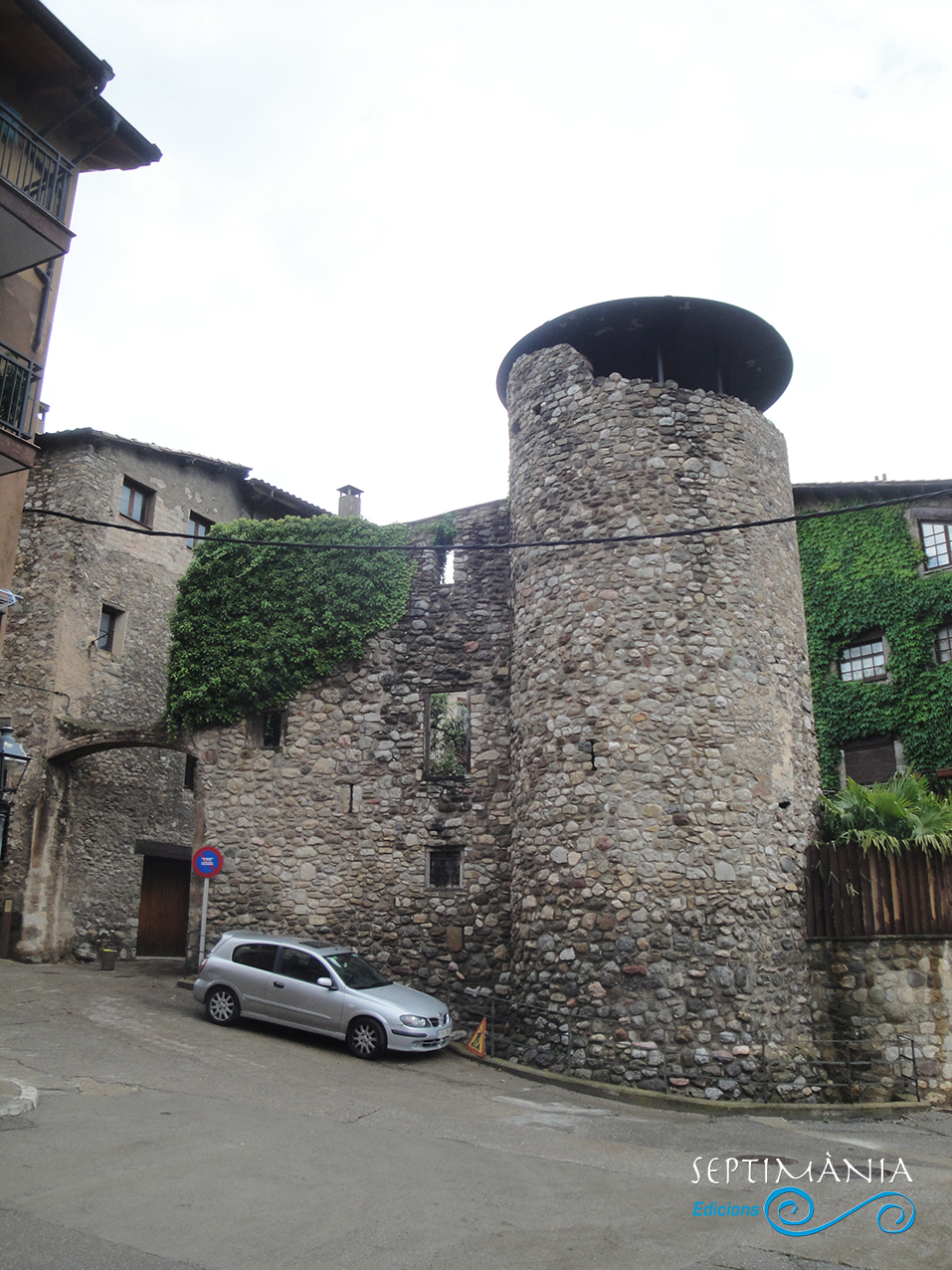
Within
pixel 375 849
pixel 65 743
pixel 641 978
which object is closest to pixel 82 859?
pixel 65 743

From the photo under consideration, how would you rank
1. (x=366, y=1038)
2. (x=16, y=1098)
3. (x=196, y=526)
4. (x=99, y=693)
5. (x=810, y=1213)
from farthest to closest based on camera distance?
1. (x=196, y=526)
2. (x=99, y=693)
3. (x=366, y=1038)
4. (x=16, y=1098)
5. (x=810, y=1213)

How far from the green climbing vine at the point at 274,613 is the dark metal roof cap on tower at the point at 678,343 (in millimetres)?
4058

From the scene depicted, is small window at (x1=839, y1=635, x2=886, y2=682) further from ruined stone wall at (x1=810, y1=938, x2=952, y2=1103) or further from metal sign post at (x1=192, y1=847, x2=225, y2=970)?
metal sign post at (x1=192, y1=847, x2=225, y2=970)

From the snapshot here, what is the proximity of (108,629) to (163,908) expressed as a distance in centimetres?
649

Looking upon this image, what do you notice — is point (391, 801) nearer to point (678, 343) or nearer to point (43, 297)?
point (678, 343)

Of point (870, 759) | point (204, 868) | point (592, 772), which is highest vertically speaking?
point (870, 759)

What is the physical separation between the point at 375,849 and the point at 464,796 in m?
1.72

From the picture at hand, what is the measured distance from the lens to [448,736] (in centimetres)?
1552

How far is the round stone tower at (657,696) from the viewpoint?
454 inches

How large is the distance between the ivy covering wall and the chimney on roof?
418 inches

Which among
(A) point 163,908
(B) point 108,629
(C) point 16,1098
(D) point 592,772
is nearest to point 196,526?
(B) point 108,629

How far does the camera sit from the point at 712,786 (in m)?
12.1

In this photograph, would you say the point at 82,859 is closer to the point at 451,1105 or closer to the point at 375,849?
the point at 375,849

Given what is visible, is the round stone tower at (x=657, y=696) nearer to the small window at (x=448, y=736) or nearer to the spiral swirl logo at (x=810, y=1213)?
the small window at (x=448, y=736)
